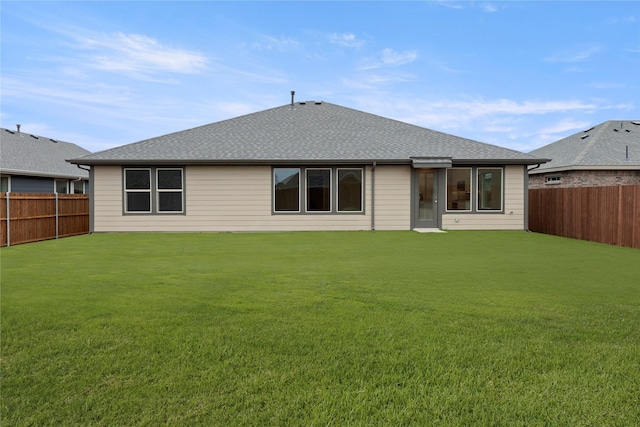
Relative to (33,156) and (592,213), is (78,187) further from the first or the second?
(592,213)

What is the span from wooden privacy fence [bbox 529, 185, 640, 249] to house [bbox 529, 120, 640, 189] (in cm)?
300

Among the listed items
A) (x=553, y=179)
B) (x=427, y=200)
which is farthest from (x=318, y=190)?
(x=553, y=179)

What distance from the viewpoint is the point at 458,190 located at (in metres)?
15.3

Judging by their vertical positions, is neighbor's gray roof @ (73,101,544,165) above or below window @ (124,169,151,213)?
above

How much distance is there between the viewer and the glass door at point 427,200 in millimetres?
15227

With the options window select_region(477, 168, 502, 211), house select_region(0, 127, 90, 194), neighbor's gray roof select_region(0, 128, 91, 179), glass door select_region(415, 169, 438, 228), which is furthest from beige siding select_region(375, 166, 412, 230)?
neighbor's gray roof select_region(0, 128, 91, 179)

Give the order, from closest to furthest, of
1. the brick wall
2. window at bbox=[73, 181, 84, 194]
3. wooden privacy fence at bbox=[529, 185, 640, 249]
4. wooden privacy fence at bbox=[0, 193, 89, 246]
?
wooden privacy fence at bbox=[529, 185, 640, 249] → wooden privacy fence at bbox=[0, 193, 89, 246] → the brick wall → window at bbox=[73, 181, 84, 194]

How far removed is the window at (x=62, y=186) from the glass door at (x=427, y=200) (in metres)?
19.6

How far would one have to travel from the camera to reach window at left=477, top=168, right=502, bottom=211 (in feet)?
50.0

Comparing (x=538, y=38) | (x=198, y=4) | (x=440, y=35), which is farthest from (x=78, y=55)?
(x=538, y=38)

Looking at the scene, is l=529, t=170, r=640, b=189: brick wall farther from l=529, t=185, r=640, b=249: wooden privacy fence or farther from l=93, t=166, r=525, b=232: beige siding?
l=93, t=166, r=525, b=232: beige siding

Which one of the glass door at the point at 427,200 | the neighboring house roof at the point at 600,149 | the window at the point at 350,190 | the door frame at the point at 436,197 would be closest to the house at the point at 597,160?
the neighboring house roof at the point at 600,149

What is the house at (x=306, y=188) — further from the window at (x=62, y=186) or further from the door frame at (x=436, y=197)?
the window at (x=62, y=186)

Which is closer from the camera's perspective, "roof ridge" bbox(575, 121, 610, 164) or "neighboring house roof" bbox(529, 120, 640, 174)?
"neighboring house roof" bbox(529, 120, 640, 174)
